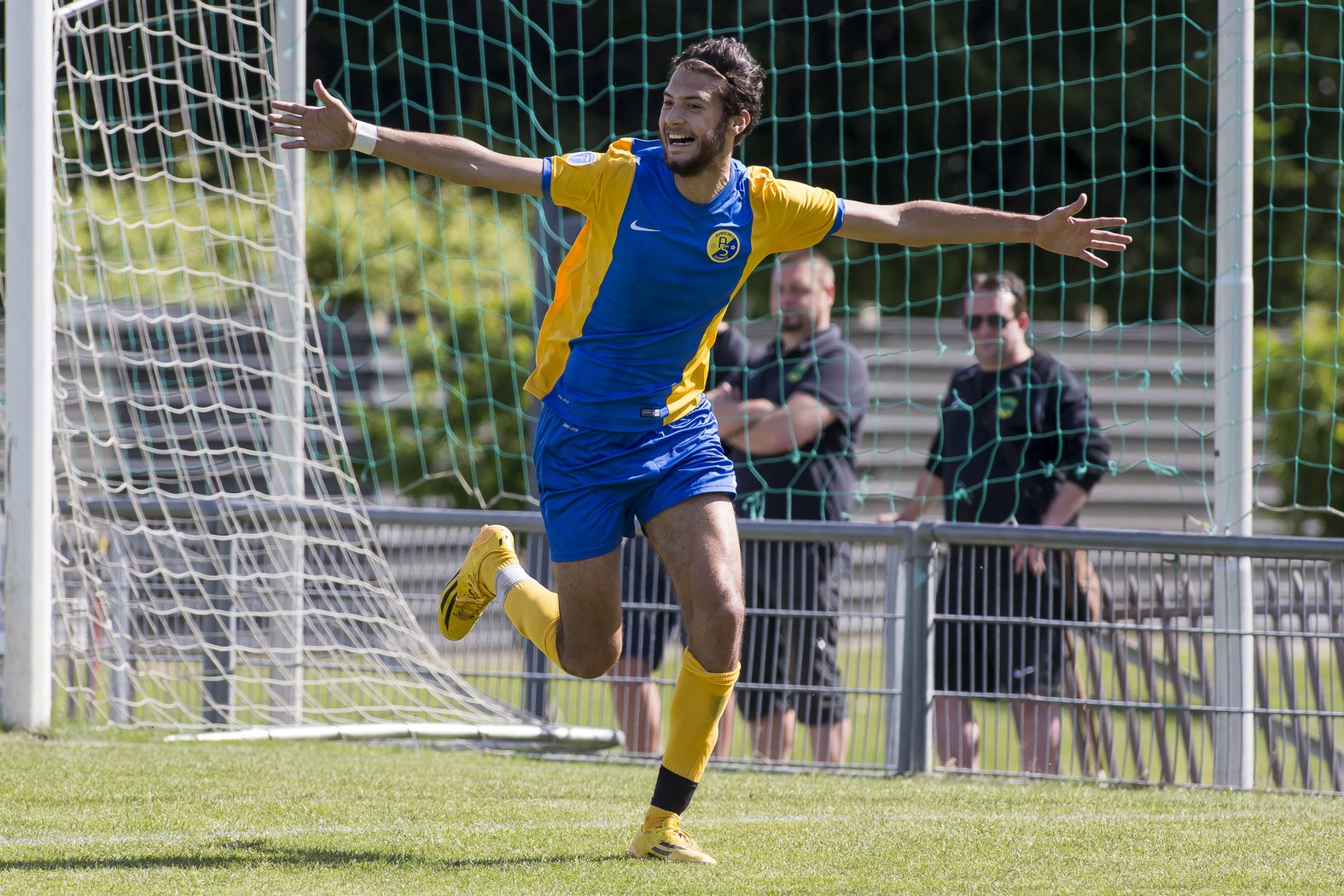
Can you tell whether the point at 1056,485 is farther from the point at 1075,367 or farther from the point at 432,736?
the point at 1075,367

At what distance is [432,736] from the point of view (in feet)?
21.5

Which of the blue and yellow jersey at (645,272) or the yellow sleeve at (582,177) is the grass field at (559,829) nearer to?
the blue and yellow jersey at (645,272)

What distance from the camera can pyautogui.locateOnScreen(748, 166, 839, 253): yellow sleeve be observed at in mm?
4578

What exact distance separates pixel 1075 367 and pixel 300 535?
29.2 feet

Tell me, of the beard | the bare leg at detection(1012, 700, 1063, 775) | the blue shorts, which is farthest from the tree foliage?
the beard

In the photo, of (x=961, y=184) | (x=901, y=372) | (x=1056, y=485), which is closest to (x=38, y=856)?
(x=1056, y=485)

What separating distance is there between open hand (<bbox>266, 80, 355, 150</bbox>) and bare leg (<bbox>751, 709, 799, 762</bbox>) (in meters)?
3.28

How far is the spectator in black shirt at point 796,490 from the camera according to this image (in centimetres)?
654

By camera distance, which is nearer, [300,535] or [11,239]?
[11,239]

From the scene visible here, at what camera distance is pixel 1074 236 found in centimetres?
475

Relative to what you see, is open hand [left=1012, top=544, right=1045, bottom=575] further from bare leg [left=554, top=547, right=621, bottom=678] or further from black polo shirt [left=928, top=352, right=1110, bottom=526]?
bare leg [left=554, top=547, right=621, bottom=678]

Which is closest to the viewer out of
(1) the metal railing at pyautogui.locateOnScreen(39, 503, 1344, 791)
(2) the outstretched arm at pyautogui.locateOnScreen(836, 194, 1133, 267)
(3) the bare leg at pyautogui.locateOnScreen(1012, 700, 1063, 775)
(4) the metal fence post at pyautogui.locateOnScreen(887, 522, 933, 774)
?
(2) the outstretched arm at pyautogui.locateOnScreen(836, 194, 1133, 267)

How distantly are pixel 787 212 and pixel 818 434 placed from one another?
246cm

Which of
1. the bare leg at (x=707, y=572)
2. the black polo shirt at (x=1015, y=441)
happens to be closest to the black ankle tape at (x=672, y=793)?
the bare leg at (x=707, y=572)
